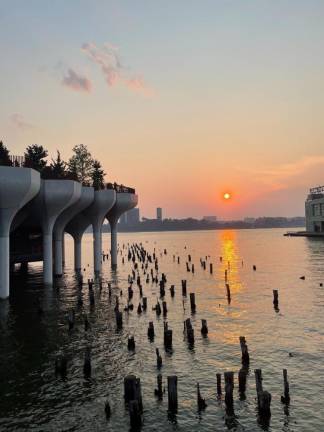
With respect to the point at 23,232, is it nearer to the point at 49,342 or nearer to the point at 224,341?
the point at 49,342

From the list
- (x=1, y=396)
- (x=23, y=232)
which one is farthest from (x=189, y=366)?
(x=23, y=232)

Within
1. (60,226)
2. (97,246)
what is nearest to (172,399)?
(60,226)

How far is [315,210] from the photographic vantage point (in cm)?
15375

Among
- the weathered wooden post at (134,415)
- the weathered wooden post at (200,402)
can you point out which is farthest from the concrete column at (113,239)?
the weathered wooden post at (134,415)

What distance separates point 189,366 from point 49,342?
9.97 meters

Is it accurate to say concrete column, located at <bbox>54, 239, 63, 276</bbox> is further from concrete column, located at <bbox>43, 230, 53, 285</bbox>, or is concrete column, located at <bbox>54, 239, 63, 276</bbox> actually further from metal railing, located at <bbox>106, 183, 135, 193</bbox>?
metal railing, located at <bbox>106, 183, 135, 193</bbox>

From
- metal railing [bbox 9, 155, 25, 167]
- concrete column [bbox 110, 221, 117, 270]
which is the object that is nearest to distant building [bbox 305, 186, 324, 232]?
concrete column [bbox 110, 221, 117, 270]

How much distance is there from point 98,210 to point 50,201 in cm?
1745

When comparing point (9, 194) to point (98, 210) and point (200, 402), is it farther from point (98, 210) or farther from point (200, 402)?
point (98, 210)

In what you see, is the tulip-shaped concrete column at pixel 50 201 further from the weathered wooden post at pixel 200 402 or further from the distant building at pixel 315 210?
the distant building at pixel 315 210

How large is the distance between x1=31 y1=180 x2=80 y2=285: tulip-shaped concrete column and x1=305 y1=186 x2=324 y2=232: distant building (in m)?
117

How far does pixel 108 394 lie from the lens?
18.9 m

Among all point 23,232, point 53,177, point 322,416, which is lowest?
point 322,416

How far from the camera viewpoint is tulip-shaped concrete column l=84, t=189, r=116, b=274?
6319cm
